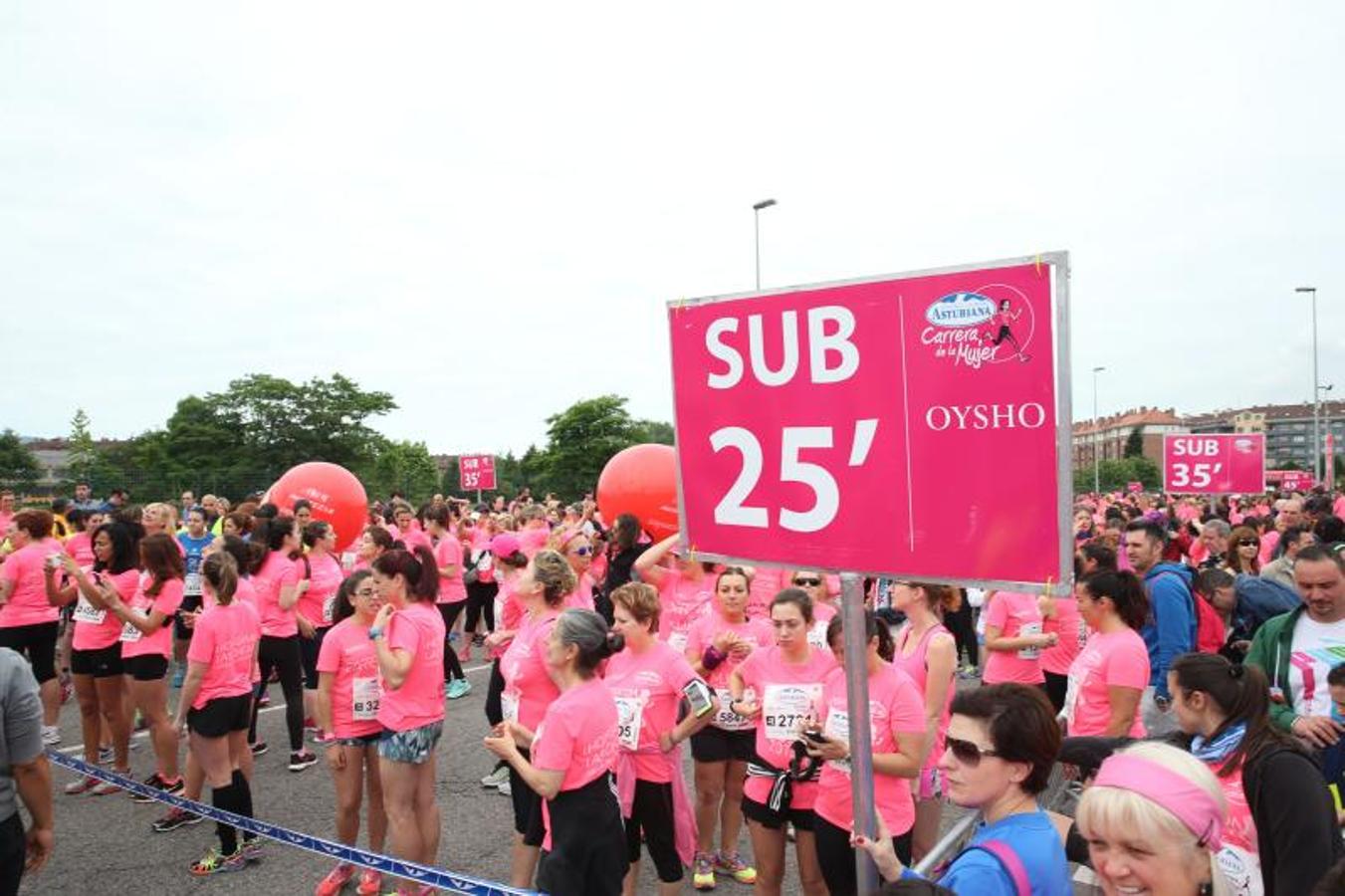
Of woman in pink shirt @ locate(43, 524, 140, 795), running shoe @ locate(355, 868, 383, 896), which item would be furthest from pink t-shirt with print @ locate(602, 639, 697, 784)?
woman in pink shirt @ locate(43, 524, 140, 795)

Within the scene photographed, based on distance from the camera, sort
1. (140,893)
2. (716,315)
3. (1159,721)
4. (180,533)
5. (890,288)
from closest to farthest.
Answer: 1. (890,288)
2. (716,315)
3. (140,893)
4. (1159,721)
5. (180,533)

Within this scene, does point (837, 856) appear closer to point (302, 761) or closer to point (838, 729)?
point (838, 729)

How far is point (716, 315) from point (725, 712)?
301 centimetres

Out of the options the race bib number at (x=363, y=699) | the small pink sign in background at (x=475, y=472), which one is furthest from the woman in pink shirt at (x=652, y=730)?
the small pink sign in background at (x=475, y=472)

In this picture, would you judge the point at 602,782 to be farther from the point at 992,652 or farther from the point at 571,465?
the point at 571,465

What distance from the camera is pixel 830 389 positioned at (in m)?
2.34

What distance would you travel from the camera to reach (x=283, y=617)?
711 cm

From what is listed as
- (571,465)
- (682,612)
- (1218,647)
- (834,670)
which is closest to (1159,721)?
(1218,647)

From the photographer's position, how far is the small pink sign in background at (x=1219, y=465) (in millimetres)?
14969

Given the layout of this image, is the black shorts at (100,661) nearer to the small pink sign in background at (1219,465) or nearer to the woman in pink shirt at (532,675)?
the woman in pink shirt at (532,675)

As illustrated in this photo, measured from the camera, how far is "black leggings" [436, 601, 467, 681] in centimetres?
933

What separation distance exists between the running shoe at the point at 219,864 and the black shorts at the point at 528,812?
1877 mm

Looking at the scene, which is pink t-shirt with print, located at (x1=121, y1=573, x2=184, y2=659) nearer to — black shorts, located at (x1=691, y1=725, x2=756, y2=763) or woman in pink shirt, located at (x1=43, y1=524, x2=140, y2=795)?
woman in pink shirt, located at (x1=43, y1=524, x2=140, y2=795)

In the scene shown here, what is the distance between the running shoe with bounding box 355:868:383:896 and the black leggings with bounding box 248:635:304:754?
8.29ft
